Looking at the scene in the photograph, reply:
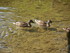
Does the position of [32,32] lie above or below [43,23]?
below

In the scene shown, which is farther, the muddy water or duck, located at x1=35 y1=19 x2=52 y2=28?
duck, located at x1=35 y1=19 x2=52 y2=28

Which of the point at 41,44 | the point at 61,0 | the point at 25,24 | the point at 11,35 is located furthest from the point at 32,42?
the point at 61,0

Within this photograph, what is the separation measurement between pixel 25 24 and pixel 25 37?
3.18 feet

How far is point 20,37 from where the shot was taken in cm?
709

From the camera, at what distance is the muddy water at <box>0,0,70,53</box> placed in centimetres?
638

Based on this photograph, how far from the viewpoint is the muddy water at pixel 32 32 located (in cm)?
638

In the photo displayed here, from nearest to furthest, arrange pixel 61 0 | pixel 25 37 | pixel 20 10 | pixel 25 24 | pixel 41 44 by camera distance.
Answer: pixel 41 44
pixel 25 37
pixel 25 24
pixel 20 10
pixel 61 0

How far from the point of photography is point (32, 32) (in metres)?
7.58

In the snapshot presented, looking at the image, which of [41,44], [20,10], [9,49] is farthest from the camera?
[20,10]

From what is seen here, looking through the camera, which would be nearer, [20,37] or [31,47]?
[31,47]

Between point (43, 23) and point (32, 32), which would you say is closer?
point (32, 32)

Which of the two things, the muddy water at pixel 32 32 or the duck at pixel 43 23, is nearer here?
the muddy water at pixel 32 32

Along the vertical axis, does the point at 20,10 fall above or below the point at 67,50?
above

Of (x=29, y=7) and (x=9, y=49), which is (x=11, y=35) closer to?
(x=9, y=49)
